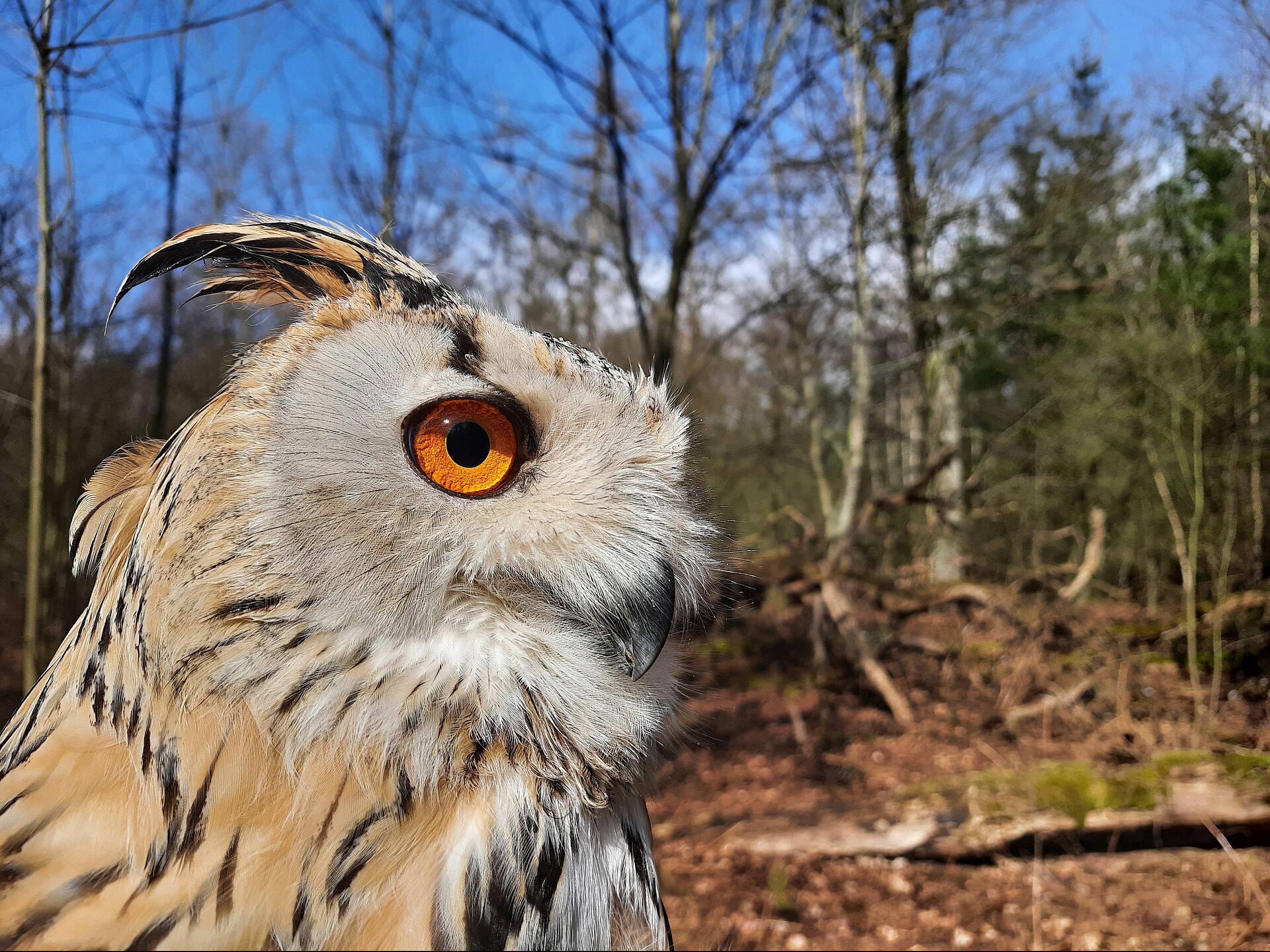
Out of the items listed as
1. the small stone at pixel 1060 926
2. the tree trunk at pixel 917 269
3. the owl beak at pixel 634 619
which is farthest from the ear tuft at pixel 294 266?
the tree trunk at pixel 917 269

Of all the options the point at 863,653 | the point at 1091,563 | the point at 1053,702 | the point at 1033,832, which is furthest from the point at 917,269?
the point at 1033,832

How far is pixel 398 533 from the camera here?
3.31ft

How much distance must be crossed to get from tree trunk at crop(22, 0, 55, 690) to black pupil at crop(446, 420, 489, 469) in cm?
205

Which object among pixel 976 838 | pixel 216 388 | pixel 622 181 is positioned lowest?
pixel 976 838

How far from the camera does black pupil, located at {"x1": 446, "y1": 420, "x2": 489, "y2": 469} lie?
41.0 inches

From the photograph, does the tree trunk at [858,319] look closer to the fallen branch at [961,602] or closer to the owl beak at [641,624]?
the fallen branch at [961,602]

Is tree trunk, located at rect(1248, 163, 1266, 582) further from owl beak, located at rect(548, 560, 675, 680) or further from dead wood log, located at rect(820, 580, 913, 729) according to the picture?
dead wood log, located at rect(820, 580, 913, 729)

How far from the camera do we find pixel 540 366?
1109 millimetres

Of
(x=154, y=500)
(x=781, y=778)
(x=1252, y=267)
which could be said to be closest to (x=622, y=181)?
(x=1252, y=267)

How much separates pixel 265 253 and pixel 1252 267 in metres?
3.07

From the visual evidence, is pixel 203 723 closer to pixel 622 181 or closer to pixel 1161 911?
pixel 1161 911

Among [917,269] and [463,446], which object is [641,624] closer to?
[463,446]

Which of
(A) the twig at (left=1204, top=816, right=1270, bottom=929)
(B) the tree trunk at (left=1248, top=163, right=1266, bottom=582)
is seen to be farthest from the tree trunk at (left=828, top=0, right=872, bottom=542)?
(A) the twig at (left=1204, top=816, right=1270, bottom=929)

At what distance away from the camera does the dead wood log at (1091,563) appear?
5.95 m
